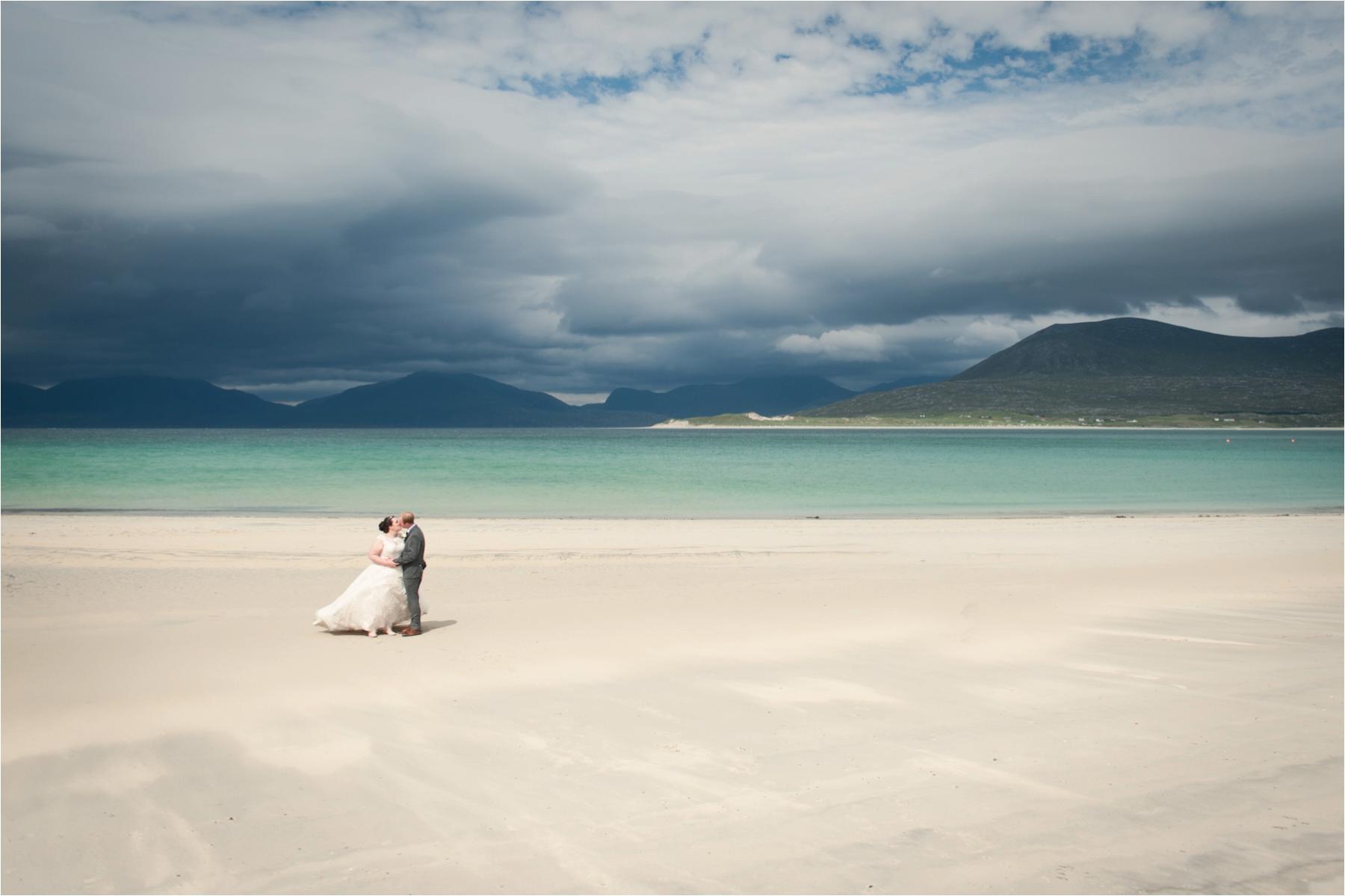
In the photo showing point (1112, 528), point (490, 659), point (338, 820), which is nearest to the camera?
point (338, 820)

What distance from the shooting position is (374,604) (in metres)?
13.0

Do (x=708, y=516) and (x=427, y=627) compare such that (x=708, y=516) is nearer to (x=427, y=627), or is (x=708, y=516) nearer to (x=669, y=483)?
(x=669, y=483)

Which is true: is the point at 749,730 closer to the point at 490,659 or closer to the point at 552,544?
the point at 490,659

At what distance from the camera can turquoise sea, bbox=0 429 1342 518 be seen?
3822 cm

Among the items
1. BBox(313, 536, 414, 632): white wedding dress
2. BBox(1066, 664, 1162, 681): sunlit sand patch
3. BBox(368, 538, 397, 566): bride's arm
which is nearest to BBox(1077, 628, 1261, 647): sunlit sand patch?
BBox(1066, 664, 1162, 681): sunlit sand patch

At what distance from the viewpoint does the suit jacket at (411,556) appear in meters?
13.3

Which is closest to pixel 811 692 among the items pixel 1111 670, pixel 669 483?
pixel 1111 670

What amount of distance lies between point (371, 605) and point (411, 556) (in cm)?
90

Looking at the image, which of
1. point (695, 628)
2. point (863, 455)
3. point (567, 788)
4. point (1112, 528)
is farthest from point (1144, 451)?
point (567, 788)

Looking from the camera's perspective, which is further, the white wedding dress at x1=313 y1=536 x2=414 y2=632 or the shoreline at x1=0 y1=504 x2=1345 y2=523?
the shoreline at x1=0 y1=504 x2=1345 y2=523

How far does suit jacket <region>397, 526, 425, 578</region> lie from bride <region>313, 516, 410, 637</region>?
0.60ft

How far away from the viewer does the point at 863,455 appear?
285ft

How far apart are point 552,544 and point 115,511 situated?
22118 millimetres

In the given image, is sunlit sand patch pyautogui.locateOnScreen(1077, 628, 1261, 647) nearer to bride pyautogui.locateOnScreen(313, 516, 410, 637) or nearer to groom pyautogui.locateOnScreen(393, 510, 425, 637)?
groom pyautogui.locateOnScreen(393, 510, 425, 637)
